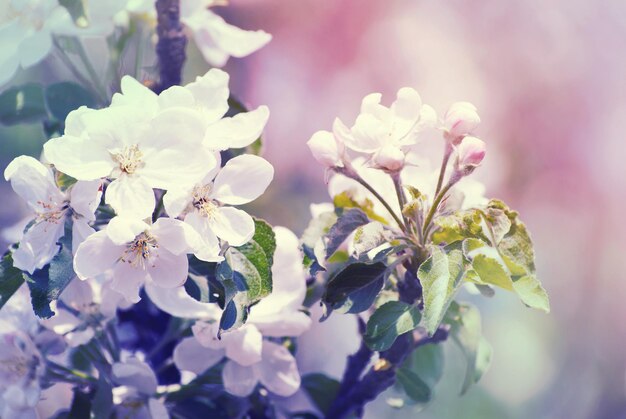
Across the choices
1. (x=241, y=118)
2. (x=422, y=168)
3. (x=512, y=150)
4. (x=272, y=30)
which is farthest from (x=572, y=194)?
(x=241, y=118)

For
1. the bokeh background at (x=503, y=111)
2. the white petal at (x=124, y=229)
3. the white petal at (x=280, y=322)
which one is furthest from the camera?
the bokeh background at (x=503, y=111)

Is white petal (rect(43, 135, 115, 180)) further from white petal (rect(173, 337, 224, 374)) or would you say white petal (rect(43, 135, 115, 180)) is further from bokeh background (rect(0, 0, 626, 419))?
bokeh background (rect(0, 0, 626, 419))

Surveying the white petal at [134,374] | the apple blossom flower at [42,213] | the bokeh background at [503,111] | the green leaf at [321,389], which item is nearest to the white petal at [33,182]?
the apple blossom flower at [42,213]

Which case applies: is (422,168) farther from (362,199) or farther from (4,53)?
(4,53)

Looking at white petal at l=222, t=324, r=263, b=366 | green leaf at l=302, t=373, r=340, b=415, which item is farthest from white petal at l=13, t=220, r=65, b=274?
green leaf at l=302, t=373, r=340, b=415

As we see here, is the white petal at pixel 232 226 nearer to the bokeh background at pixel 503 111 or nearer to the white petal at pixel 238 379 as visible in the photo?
the white petal at pixel 238 379

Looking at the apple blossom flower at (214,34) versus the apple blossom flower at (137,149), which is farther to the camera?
the apple blossom flower at (214,34)
